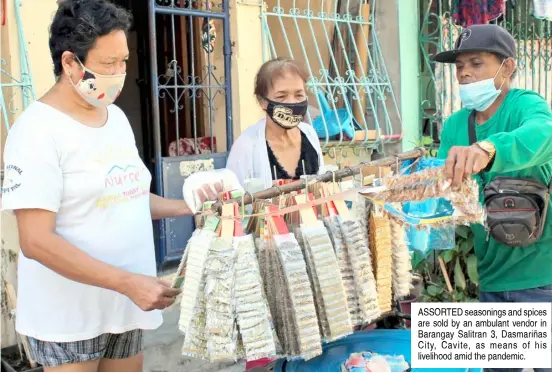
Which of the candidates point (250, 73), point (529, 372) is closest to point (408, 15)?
point (250, 73)

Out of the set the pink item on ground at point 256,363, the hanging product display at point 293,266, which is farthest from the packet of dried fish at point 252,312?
the pink item on ground at point 256,363

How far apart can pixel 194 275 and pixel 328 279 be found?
14.3 inches

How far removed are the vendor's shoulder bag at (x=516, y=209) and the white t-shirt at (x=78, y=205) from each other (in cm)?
128

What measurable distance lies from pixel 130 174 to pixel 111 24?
48 centimetres

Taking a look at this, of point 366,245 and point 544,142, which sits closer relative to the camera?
point 366,245

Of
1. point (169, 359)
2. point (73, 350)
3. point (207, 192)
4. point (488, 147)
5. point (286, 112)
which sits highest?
point (286, 112)

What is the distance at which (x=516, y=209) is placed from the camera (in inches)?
81.4

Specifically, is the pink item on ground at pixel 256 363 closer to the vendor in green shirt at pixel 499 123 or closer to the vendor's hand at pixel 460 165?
the vendor in green shirt at pixel 499 123

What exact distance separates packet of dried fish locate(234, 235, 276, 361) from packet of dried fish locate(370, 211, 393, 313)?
1.38 feet

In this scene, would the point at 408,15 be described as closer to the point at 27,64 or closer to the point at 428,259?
the point at 428,259

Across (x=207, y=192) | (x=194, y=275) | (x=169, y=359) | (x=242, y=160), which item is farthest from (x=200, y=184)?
(x=169, y=359)

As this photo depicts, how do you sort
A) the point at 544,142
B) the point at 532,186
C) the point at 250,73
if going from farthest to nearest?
the point at 250,73
the point at 532,186
the point at 544,142

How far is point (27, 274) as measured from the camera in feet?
5.87

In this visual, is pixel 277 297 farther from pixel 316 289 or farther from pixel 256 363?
pixel 256 363
